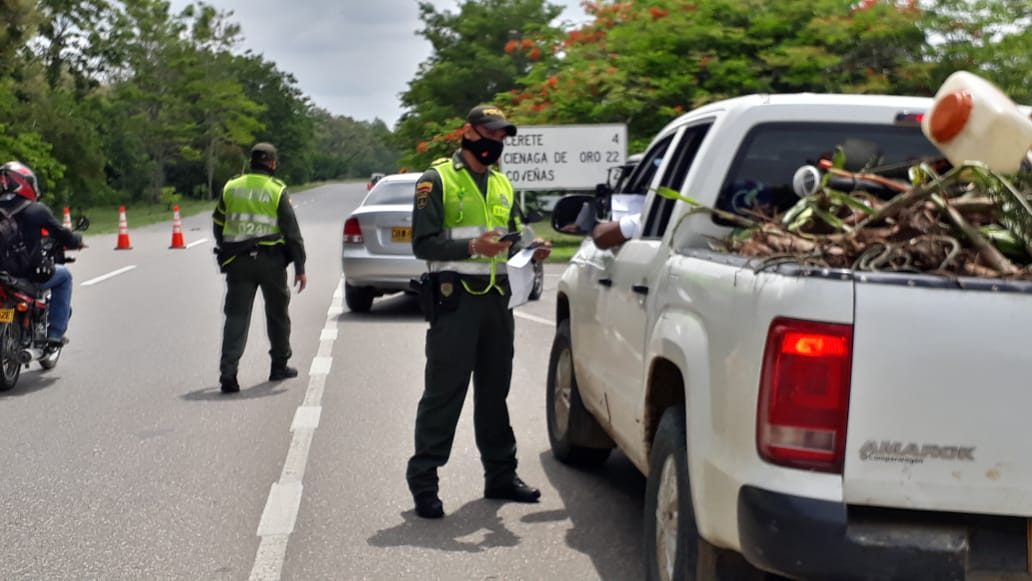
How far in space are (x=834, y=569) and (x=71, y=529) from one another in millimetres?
3801

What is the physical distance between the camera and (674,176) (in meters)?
5.80

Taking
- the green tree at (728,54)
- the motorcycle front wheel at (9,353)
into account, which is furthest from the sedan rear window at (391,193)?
the green tree at (728,54)

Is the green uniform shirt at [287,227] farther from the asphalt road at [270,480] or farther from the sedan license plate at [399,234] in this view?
the sedan license plate at [399,234]

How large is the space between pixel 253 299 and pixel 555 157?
45.9ft

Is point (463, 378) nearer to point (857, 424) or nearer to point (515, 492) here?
point (515, 492)

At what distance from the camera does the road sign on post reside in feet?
76.6

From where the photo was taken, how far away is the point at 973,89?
4.26 metres

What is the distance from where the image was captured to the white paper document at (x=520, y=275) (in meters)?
6.20

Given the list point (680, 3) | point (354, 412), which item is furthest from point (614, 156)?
point (354, 412)

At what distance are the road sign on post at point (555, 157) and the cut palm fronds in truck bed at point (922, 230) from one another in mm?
18907

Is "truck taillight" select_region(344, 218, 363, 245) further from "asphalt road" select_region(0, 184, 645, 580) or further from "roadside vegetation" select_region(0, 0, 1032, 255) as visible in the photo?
"roadside vegetation" select_region(0, 0, 1032, 255)

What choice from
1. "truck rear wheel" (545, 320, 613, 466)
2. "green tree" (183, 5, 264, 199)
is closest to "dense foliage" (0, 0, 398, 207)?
"green tree" (183, 5, 264, 199)

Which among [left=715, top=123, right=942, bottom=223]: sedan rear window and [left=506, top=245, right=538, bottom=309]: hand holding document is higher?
[left=715, top=123, right=942, bottom=223]: sedan rear window

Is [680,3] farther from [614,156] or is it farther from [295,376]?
[295,376]
